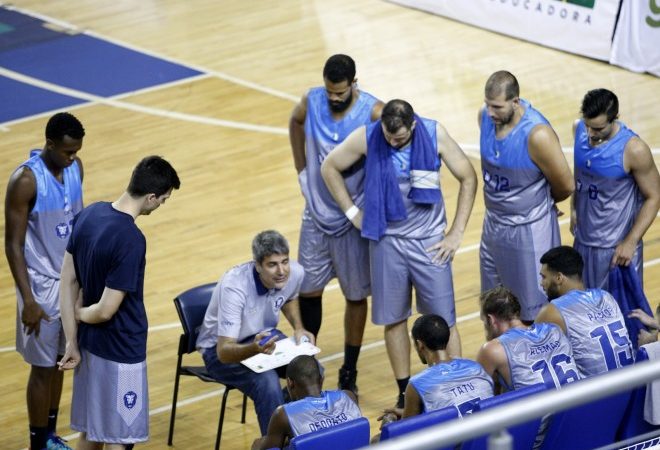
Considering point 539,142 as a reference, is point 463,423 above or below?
below

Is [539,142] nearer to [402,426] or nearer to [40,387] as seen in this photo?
[402,426]

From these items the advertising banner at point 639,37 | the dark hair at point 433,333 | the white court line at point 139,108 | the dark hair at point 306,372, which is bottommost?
the dark hair at point 306,372

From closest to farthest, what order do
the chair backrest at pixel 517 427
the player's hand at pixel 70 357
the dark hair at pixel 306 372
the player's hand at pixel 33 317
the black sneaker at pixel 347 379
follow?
the chair backrest at pixel 517 427
the dark hair at pixel 306 372
the player's hand at pixel 70 357
the player's hand at pixel 33 317
the black sneaker at pixel 347 379

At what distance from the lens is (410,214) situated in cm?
774

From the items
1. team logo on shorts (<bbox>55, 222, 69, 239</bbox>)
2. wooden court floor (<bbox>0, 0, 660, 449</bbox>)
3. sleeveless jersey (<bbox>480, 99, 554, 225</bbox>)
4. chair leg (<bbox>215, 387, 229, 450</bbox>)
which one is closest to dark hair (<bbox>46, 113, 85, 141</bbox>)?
team logo on shorts (<bbox>55, 222, 69, 239</bbox>)

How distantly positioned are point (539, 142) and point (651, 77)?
21.2 feet

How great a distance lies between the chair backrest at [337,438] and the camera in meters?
5.51

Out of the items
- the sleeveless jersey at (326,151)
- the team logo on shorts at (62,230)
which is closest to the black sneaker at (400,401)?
the sleeveless jersey at (326,151)

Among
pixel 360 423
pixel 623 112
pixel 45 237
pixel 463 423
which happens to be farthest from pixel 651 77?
pixel 463 423

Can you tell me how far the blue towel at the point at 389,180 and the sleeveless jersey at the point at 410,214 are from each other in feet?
0.10

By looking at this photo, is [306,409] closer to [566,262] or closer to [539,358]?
[539,358]

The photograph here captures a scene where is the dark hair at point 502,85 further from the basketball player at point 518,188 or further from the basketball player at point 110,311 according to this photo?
the basketball player at point 110,311

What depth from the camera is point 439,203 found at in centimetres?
777

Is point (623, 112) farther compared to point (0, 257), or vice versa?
point (623, 112)
